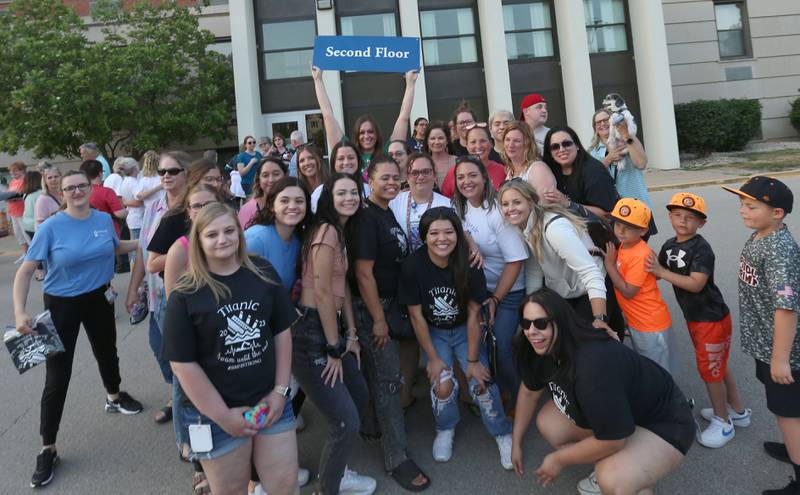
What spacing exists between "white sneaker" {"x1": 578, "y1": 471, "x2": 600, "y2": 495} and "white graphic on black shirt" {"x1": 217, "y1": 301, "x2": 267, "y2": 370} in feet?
6.18

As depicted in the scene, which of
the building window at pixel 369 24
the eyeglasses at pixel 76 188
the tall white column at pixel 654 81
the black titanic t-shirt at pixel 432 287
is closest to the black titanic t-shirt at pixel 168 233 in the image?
the eyeglasses at pixel 76 188

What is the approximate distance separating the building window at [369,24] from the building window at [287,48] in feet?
3.65

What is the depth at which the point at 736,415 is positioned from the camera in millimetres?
3338

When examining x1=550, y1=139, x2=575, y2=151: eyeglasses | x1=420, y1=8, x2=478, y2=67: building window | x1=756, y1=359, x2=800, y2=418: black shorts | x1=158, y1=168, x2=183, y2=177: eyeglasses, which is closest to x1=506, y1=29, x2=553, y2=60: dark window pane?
x1=420, y1=8, x2=478, y2=67: building window

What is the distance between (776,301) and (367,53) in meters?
4.42

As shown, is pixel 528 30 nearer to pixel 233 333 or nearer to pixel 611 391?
pixel 611 391

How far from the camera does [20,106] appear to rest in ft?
50.0

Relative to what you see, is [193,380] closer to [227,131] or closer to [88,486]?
[88,486]

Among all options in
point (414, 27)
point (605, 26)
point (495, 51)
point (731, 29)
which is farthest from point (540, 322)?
point (731, 29)

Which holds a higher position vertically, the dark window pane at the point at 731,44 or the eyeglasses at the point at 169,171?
the dark window pane at the point at 731,44

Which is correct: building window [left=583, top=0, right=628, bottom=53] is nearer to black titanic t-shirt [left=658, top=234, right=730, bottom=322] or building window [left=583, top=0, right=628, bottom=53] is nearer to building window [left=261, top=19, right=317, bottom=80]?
building window [left=261, top=19, right=317, bottom=80]

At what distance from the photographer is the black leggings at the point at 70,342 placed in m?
3.40

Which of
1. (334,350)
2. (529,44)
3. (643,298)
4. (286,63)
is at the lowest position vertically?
(334,350)

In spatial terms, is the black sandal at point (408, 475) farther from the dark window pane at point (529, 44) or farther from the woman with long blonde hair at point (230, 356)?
the dark window pane at point (529, 44)
